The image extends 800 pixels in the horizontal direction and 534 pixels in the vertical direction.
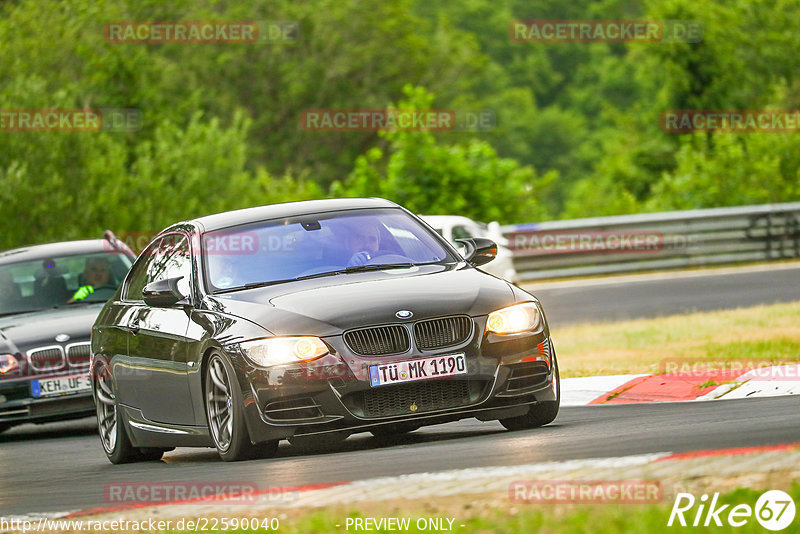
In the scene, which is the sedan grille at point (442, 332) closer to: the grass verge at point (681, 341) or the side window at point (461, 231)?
the grass verge at point (681, 341)

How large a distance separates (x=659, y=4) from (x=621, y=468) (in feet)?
139

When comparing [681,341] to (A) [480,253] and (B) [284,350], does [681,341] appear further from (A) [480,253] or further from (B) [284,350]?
(B) [284,350]

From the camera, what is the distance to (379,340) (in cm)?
889

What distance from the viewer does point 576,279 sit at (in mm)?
28000

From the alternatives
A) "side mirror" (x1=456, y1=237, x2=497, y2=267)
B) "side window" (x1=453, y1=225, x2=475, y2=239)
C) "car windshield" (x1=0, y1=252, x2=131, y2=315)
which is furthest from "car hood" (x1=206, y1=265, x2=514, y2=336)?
"side window" (x1=453, y1=225, x2=475, y2=239)

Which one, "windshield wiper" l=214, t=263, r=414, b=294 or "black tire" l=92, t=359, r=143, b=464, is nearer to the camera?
"windshield wiper" l=214, t=263, r=414, b=294

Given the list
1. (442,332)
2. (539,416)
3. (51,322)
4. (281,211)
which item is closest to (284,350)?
(442,332)

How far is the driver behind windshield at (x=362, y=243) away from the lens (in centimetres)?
1003

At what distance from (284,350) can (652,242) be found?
1955 cm

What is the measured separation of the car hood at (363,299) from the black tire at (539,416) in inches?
27.7

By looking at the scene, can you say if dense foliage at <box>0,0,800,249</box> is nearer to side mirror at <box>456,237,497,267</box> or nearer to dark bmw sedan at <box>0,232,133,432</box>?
dark bmw sedan at <box>0,232,133,432</box>

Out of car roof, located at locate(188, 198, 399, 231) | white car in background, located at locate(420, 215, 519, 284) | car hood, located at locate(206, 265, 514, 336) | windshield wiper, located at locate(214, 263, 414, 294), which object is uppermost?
car roof, located at locate(188, 198, 399, 231)

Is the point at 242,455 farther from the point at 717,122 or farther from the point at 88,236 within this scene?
the point at 717,122

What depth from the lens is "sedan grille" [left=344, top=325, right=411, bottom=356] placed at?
29.1 feet
